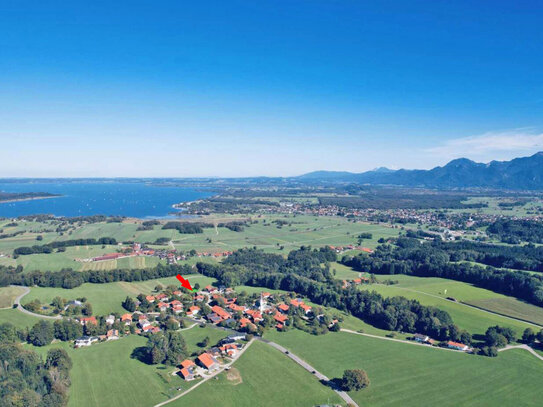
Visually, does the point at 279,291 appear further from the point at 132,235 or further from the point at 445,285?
the point at 132,235

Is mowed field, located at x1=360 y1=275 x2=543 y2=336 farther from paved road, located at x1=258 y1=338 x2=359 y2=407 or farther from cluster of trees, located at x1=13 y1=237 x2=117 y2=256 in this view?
cluster of trees, located at x1=13 y1=237 x2=117 y2=256

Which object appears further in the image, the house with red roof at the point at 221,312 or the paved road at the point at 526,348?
the house with red roof at the point at 221,312

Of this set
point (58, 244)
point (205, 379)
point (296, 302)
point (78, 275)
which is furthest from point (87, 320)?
point (58, 244)

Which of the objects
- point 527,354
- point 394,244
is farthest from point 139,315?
point 394,244

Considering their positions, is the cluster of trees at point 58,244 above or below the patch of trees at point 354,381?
above

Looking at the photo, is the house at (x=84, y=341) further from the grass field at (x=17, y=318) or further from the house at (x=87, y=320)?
the grass field at (x=17, y=318)

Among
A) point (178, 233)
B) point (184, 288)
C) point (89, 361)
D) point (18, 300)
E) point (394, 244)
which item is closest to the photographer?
point (89, 361)

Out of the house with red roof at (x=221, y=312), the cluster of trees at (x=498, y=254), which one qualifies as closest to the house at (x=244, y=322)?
the house with red roof at (x=221, y=312)
